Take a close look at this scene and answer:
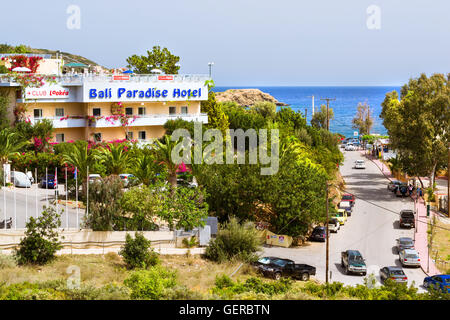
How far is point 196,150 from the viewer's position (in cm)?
4116

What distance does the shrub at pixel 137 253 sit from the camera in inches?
1140

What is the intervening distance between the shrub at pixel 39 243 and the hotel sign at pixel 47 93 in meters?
25.6

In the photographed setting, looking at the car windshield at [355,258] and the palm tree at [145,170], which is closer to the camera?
the car windshield at [355,258]

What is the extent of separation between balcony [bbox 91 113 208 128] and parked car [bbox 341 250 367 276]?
Result: 2887 cm

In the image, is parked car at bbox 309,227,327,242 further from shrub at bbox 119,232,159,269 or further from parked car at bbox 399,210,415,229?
shrub at bbox 119,232,159,269

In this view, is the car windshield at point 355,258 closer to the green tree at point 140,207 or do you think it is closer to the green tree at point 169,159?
the green tree at point 140,207

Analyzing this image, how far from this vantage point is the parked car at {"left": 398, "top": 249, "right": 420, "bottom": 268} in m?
34.5

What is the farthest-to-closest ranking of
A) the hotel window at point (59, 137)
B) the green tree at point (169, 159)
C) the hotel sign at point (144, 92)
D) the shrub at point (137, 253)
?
1. the hotel window at point (59, 137)
2. the hotel sign at point (144, 92)
3. the green tree at point (169, 159)
4. the shrub at point (137, 253)

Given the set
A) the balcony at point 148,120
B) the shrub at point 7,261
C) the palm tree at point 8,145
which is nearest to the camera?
the shrub at point 7,261

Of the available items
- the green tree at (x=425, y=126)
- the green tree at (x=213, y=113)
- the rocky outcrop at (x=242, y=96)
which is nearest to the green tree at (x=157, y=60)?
the green tree at (x=213, y=113)

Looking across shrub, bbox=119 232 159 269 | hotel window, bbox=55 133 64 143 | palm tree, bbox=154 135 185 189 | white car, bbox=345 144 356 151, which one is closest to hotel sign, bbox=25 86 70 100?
hotel window, bbox=55 133 64 143

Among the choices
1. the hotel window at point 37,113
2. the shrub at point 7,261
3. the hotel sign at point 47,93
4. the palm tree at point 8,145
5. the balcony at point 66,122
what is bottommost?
the shrub at point 7,261
